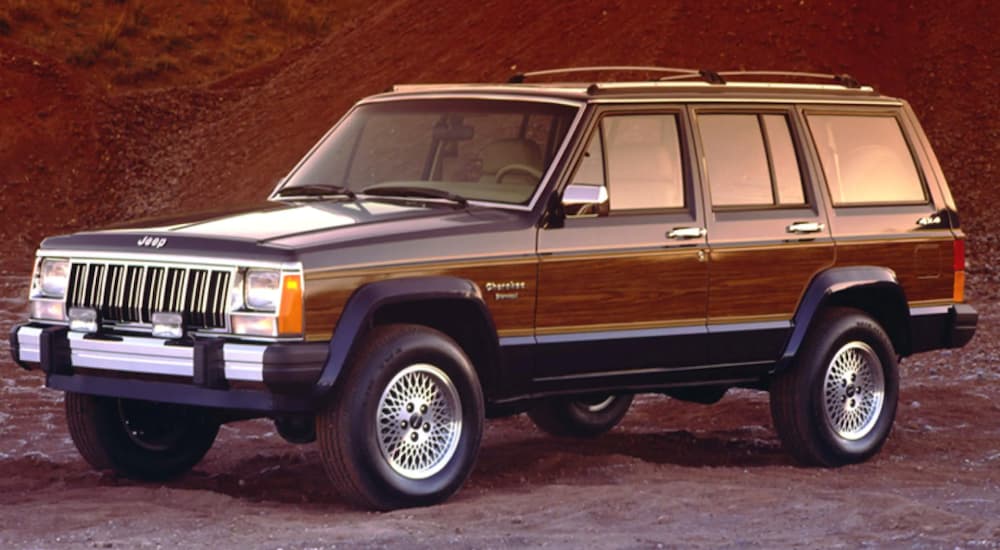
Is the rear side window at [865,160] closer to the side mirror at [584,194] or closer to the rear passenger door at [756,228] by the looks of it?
the rear passenger door at [756,228]

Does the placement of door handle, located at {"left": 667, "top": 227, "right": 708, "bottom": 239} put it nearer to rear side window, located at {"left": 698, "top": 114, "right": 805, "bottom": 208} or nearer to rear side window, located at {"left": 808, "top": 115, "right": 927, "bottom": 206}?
rear side window, located at {"left": 698, "top": 114, "right": 805, "bottom": 208}

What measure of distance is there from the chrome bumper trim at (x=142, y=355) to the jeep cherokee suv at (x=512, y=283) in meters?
0.01

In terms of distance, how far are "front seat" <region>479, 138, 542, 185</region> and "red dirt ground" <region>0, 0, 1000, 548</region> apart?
5.03 feet

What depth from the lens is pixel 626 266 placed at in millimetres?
9734

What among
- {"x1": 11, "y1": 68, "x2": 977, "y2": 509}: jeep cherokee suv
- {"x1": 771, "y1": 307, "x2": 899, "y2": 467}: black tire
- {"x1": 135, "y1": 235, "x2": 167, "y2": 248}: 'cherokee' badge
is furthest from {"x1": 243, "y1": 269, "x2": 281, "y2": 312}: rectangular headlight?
{"x1": 771, "y1": 307, "x2": 899, "y2": 467}: black tire

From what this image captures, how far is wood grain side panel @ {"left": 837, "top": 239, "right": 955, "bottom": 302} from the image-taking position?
10938 mm

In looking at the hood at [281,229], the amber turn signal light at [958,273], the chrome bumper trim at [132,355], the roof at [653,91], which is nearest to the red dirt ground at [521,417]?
the chrome bumper trim at [132,355]

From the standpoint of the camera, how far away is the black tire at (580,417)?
12.1 m

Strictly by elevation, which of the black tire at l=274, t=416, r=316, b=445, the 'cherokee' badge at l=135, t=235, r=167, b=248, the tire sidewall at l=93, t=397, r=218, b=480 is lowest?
the tire sidewall at l=93, t=397, r=218, b=480

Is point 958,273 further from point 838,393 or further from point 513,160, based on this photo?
point 513,160

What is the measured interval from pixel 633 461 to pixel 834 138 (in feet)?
7.09

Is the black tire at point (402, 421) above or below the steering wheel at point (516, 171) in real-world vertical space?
below

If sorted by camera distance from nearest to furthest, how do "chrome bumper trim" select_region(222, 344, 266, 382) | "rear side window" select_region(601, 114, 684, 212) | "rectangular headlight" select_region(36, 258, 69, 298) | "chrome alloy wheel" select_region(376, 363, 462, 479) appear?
"chrome bumper trim" select_region(222, 344, 266, 382), "chrome alloy wheel" select_region(376, 363, 462, 479), "rectangular headlight" select_region(36, 258, 69, 298), "rear side window" select_region(601, 114, 684, 212)

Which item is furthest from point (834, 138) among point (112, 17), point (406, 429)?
point (112, 17)
